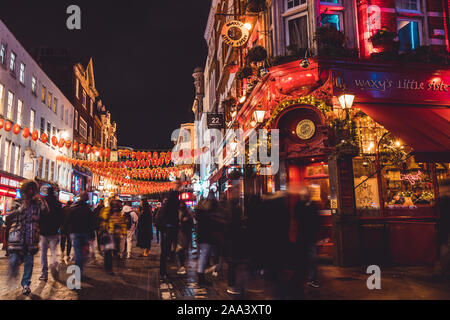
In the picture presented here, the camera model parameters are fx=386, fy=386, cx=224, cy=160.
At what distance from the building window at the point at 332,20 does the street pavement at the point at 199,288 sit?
829 centimetres

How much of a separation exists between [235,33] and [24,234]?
12696 mm

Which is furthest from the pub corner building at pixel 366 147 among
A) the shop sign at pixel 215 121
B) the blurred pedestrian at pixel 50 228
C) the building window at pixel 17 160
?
the building window at pixel 17 160

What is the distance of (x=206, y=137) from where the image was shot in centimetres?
4212

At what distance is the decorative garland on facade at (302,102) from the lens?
12134mm

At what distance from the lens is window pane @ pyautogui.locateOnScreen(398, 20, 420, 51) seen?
1350cm

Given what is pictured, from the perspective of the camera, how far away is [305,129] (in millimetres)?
12688

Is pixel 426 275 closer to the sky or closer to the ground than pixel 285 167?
closer to the ground

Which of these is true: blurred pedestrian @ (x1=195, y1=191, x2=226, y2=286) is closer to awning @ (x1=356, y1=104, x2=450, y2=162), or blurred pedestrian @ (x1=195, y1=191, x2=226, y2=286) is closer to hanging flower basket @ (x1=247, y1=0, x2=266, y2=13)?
awning @ (x1=356, y1=104, x2=450, y2=162)

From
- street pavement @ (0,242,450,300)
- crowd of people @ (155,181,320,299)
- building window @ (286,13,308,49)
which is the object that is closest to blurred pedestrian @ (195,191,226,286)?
crowd of people @ (155,181,320,299)

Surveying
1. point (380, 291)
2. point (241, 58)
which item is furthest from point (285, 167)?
point (241, 58)

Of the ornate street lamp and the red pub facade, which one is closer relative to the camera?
the red pub facade

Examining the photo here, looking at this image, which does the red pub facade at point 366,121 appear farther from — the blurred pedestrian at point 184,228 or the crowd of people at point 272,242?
the crowd of people at point 272,242

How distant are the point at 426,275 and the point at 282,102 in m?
6.76
